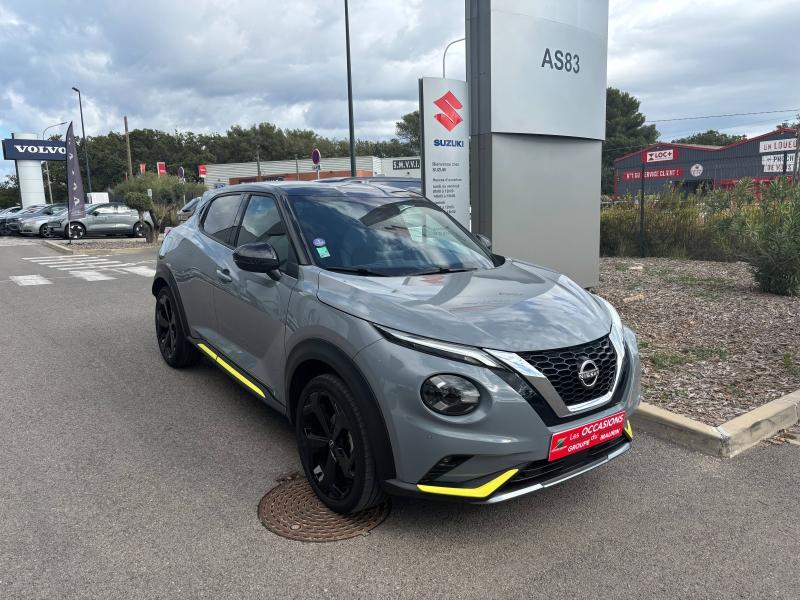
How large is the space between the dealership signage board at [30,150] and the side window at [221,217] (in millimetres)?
44093

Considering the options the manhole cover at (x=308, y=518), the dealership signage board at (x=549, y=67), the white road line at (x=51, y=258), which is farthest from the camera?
the white road line at (x=51, y=258)

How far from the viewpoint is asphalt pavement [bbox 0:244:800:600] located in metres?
2.64

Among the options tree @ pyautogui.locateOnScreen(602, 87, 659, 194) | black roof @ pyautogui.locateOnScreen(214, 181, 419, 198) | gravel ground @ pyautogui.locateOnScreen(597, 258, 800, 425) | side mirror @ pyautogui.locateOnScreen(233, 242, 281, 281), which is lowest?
gravel ground @ pyautogui.locateOnScreen(597, 258, 800, 425)

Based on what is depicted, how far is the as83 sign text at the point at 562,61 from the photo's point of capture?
25.1 feet

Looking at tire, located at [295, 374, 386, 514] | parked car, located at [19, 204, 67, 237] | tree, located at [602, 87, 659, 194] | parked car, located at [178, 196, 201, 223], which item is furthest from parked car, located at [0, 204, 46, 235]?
tree, located at [602, 87, 659, 194]

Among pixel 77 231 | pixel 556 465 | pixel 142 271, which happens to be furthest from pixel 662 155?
pixel 556 465

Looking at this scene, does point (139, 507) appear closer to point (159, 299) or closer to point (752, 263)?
point (159, 299)

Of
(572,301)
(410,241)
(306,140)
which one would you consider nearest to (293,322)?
(410,241)

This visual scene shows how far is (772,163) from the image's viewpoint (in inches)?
563

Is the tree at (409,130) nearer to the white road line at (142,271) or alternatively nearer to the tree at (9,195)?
the tree at (9,195)

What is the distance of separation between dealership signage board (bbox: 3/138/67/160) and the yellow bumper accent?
47281mm

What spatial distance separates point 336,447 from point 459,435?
72 cm

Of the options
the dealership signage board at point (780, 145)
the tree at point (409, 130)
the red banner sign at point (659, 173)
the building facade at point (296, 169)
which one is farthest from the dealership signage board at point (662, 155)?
the tree at point (409, 130)

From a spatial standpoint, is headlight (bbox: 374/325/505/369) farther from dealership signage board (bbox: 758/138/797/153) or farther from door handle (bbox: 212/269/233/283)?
dealership signage board (bbox: 758/138/797/153)
